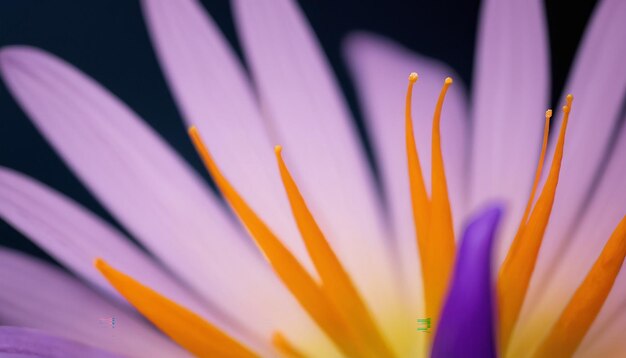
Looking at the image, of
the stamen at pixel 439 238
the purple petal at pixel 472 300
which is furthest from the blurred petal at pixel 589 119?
the purple petal at pixel 472 300

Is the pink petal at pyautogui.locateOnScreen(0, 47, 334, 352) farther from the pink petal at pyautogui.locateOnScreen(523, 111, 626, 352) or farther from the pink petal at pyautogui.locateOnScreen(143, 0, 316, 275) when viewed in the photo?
the pink petal at pyautogui.locateOnScreen(523, 111, 626, 352)

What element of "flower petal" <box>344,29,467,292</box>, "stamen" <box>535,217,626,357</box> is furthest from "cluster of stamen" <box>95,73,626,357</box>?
"flower petal" <box>344,29,467,292</box>

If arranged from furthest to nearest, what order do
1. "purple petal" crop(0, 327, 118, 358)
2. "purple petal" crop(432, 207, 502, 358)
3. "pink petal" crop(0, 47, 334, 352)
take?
"pink petal" crop(0, 47, 334, 352), "purple petal" crop(0, 327, 118, 358), "purple petal" crop(432, 207, 502, 358)

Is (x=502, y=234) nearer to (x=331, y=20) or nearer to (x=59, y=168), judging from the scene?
(x=331, y=20)

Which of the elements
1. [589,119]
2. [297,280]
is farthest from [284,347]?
[589,119]

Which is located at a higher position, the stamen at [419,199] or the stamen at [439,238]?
the stamen at [419,199]

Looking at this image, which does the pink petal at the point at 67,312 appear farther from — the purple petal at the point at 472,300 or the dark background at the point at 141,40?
the purple petal at the point at 472,300

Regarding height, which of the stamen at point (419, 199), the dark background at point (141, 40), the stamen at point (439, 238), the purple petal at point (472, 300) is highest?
the dark background at point (141, 40)
